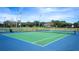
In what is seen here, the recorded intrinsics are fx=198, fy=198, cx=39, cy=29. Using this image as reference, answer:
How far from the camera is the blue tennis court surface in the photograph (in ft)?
9.57

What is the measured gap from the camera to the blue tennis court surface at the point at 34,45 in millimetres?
2918

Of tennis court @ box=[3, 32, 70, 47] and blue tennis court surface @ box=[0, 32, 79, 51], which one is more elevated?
tennis court @ box=[3, 32, 70, 47]

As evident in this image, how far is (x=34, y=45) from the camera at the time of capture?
294 centimetres

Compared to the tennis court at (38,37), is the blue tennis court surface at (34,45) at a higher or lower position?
lower

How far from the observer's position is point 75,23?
294 centimetres

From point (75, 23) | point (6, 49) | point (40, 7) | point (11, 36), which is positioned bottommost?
point (6, 49)

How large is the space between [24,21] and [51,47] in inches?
22.0

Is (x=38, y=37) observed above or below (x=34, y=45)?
above

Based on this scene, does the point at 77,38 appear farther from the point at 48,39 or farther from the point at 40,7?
the point at 40,7

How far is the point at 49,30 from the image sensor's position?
298 centimetres

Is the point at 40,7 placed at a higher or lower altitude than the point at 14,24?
higher

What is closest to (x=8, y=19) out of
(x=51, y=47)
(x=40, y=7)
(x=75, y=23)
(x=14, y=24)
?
(x=14, y=24)

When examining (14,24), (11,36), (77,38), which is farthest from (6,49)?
(77,38)

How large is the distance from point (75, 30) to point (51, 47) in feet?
1.46
